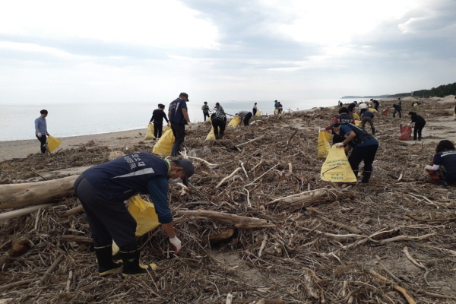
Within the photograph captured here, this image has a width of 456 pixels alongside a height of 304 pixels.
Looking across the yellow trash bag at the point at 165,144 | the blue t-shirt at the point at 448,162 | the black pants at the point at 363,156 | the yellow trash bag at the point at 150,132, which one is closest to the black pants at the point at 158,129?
the yellow trash bag at the point at 150,132

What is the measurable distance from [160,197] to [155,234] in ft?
2.82

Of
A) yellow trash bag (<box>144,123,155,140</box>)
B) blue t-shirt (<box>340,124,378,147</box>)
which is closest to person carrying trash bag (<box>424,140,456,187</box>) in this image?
blue t-shirt (<box>340,124,378,147</box>)

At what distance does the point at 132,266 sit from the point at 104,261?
1.00 feet

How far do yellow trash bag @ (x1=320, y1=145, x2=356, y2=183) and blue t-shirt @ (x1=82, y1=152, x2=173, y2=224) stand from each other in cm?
335

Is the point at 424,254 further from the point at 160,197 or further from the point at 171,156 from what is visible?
the point at 171,156

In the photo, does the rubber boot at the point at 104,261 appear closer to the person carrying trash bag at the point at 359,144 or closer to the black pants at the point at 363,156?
the person carrying trash bag at the point at 359,144

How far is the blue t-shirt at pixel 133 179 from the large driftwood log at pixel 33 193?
1207mm

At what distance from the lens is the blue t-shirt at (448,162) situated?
479 cm

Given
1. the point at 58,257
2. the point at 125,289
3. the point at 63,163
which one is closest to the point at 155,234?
the point at 125,289

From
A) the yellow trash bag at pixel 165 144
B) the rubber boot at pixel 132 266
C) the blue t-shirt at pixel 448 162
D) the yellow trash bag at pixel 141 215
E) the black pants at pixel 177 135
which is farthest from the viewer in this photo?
the yellow trash bag at pixel 165 144

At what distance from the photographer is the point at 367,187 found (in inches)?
197

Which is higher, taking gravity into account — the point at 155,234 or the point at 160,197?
the point at 160,197

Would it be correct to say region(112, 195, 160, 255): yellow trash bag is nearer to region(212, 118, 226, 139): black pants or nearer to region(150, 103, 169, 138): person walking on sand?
region(212, 118, 226, 139): black pants

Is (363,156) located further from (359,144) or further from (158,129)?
(158,129)
